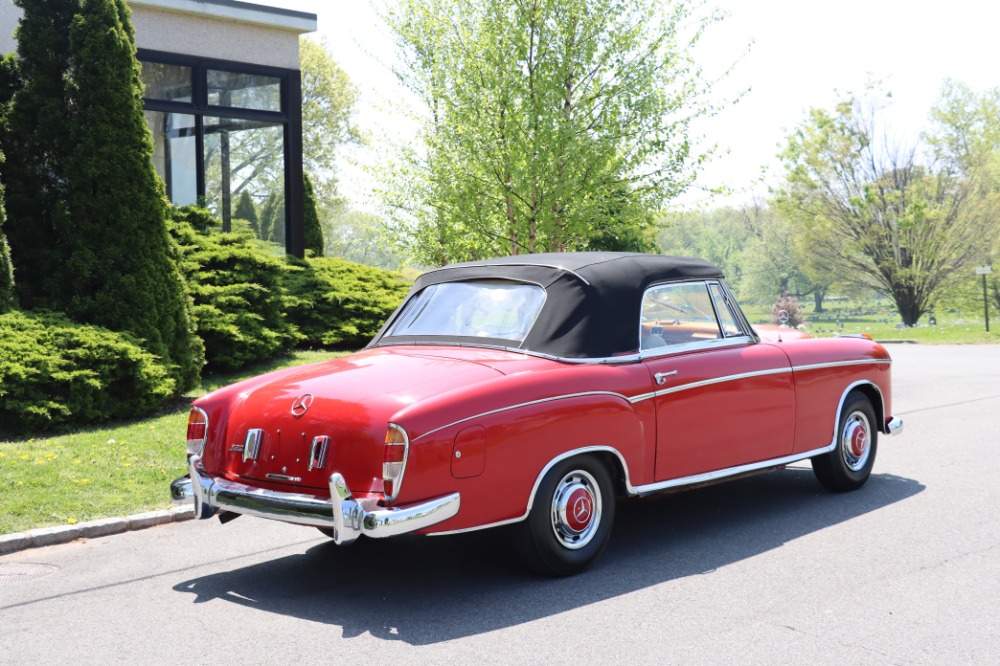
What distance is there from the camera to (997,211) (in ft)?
130

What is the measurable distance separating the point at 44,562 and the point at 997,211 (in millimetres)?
40337

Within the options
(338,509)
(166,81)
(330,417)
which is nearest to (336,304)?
(166,81)

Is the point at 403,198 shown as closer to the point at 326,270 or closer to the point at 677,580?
the point at 326,270

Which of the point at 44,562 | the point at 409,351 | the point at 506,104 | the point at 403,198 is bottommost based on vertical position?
the point at 44,562

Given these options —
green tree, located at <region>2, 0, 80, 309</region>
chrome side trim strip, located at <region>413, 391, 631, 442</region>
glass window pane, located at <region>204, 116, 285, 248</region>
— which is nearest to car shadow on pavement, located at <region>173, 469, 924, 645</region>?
chrome side trim strip, located at <region>413, 391, 631, 442</region>

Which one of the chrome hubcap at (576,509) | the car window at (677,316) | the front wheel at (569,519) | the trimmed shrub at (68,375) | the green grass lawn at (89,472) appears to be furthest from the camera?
the trimmed shrub at (68,375)

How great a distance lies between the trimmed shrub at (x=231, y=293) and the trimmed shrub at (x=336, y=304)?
1.01 metres

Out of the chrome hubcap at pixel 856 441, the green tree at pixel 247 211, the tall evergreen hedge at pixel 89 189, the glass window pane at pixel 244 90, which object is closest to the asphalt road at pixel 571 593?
the chrome hubcap at pixel 856 441

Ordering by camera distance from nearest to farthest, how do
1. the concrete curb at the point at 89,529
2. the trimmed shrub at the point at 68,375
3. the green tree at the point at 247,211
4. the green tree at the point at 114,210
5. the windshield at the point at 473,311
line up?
the windshield at the point at 473,311 < the concrete curb at the point at 89,529 < the trimmed shrub at the point at 68,375 < the green tree at the point at 114,210 < the green tree at the point at 247,211

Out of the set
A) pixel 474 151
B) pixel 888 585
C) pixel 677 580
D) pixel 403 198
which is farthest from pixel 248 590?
pixel 403 198

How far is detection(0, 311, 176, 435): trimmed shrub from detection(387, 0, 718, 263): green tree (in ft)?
25.3

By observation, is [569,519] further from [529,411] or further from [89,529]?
[89,529]

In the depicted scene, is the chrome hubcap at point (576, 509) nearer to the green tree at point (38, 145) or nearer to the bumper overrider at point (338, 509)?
the bumper overrider at point (338, 509)

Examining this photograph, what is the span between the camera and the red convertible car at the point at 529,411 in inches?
191
